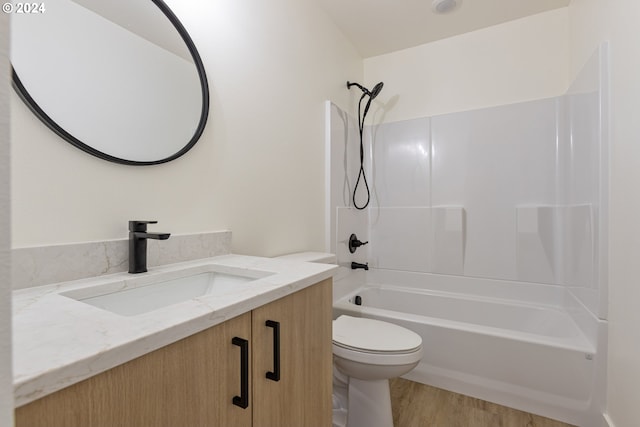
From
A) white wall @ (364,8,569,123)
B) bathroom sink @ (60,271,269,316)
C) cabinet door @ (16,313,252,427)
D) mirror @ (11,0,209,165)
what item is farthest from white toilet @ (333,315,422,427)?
white wall @ (364,8,569,123)

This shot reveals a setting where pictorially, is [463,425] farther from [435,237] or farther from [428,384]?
[435,237]

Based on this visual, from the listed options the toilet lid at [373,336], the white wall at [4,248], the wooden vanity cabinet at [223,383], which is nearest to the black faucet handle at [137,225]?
the wooden vanity cabinet at [223,383]

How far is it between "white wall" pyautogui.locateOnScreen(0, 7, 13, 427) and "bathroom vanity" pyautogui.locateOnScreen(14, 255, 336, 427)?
0.45 feet

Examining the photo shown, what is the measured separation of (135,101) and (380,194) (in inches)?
80.9

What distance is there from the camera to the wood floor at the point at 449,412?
160 centimetres

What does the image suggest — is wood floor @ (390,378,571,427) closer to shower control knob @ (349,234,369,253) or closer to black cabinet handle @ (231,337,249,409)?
shower control knob @ (349,234,369,253)

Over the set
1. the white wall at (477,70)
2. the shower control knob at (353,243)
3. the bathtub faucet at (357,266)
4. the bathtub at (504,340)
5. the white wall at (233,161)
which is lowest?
the bathtub at (504,340)

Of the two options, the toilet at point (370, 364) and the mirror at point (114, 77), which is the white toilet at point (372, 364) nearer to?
the toilet at point (370, 364)

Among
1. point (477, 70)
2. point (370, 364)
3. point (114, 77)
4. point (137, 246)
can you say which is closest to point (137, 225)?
point (137, 246)

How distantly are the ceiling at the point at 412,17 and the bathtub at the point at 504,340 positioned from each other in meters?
1.87

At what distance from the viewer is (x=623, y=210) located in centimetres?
132

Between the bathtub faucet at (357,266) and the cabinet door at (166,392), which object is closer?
the cabinet door at (166,392)

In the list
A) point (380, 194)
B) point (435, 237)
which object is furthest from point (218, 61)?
point (435, 237)

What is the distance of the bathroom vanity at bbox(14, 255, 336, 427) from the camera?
42 centimetres
